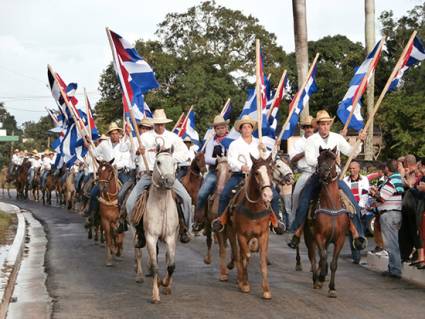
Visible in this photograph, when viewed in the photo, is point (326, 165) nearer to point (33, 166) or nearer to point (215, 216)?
point (215, 216)

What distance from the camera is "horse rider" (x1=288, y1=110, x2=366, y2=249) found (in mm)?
12344


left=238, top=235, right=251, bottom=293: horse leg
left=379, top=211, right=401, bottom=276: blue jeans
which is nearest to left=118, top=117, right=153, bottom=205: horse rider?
left=238, top=235, right=251, bottom=293: horse leg

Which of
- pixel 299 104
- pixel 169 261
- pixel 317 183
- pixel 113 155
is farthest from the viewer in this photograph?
pixel 299 104

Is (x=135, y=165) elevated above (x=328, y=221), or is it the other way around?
(x=135, y=165)

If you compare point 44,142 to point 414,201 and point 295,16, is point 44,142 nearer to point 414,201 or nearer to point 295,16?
point 295,16

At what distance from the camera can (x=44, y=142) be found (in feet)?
337

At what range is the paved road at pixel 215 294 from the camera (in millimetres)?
10320

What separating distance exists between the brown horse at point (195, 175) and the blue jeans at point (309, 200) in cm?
772

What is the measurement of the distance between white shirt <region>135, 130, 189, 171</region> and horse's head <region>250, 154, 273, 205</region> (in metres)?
1.67

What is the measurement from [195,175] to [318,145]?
25.8 feet

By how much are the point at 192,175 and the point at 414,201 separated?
26.6ft

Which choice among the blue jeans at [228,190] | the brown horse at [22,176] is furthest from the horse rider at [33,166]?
the blue jeans at [228,190]

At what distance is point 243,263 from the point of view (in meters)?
11.9

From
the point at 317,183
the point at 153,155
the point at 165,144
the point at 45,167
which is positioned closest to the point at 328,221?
the point at 317,183
